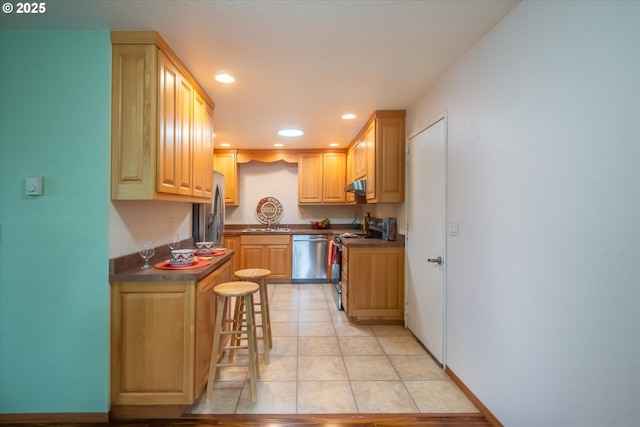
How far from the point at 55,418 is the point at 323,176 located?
425 cm

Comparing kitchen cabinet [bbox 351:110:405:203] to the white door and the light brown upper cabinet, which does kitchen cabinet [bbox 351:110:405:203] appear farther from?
the light brown upper cabinet

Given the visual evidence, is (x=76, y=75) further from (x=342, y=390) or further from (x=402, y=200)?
(x=402, y=200)

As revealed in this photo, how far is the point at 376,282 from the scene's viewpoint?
3219mm

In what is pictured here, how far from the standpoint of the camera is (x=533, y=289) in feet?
4.54

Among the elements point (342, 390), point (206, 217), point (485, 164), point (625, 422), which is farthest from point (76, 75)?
point (625, 422)

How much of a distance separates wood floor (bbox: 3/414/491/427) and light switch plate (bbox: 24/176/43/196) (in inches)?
53.5

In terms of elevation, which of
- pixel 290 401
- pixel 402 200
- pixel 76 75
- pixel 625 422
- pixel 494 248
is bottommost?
pixel 290 401

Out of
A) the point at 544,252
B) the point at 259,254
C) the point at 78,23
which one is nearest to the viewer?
the point at 544,252

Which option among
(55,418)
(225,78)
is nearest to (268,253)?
(225,78)

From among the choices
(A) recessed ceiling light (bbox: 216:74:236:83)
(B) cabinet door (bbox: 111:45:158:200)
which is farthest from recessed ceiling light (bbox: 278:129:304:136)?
(B) cabinet door (bbox: 111:45:158:200)

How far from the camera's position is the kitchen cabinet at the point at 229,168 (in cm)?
506

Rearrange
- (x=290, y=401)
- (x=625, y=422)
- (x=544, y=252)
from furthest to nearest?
1. (x=290, y=401)
2. (x=544, y=252)
3. (x=625, y=422)

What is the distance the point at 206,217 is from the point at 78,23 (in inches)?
75.5

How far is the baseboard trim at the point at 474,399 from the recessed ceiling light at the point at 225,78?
2.87m
